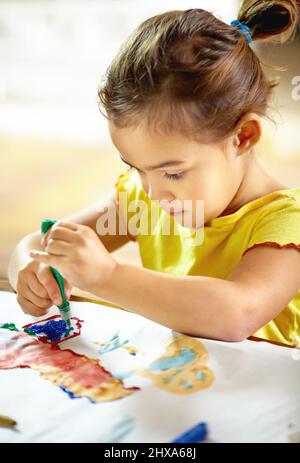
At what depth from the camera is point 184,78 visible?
0.77 metres

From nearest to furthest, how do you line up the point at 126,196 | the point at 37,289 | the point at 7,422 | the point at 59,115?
the point at 7,422 < the point at 37,289 < the point at 126,196 < the point at 59,115

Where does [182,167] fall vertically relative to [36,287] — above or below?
above

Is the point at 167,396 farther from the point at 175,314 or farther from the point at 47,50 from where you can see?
the point at 47,50

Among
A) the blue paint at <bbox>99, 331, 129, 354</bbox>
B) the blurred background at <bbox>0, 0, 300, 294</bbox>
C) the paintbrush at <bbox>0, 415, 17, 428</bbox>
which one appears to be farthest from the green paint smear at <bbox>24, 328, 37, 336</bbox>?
the blurred background at <bbox>0, 0, 300, 294</bbox>

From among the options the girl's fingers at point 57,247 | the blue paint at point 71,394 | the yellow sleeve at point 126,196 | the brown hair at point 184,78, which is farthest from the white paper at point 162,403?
the yellow sleeve at point 126,196

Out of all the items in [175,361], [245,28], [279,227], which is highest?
[245,28]

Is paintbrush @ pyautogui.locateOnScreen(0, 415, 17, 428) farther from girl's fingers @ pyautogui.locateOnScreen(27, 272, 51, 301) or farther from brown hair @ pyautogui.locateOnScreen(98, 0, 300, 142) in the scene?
brown hair @ pyautogui.locateOnScreen(98, 0, 300, 142)

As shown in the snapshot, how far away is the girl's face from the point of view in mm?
787

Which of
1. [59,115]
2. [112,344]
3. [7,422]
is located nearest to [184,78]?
[112,344]

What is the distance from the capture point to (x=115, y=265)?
73 centimetres

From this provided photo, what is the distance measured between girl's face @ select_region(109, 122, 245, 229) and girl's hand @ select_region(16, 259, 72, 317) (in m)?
0.18

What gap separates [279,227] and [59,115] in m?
1.54

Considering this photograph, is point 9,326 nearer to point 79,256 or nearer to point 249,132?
point 79,256

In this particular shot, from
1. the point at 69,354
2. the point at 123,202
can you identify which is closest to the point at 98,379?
the point at 69,354
